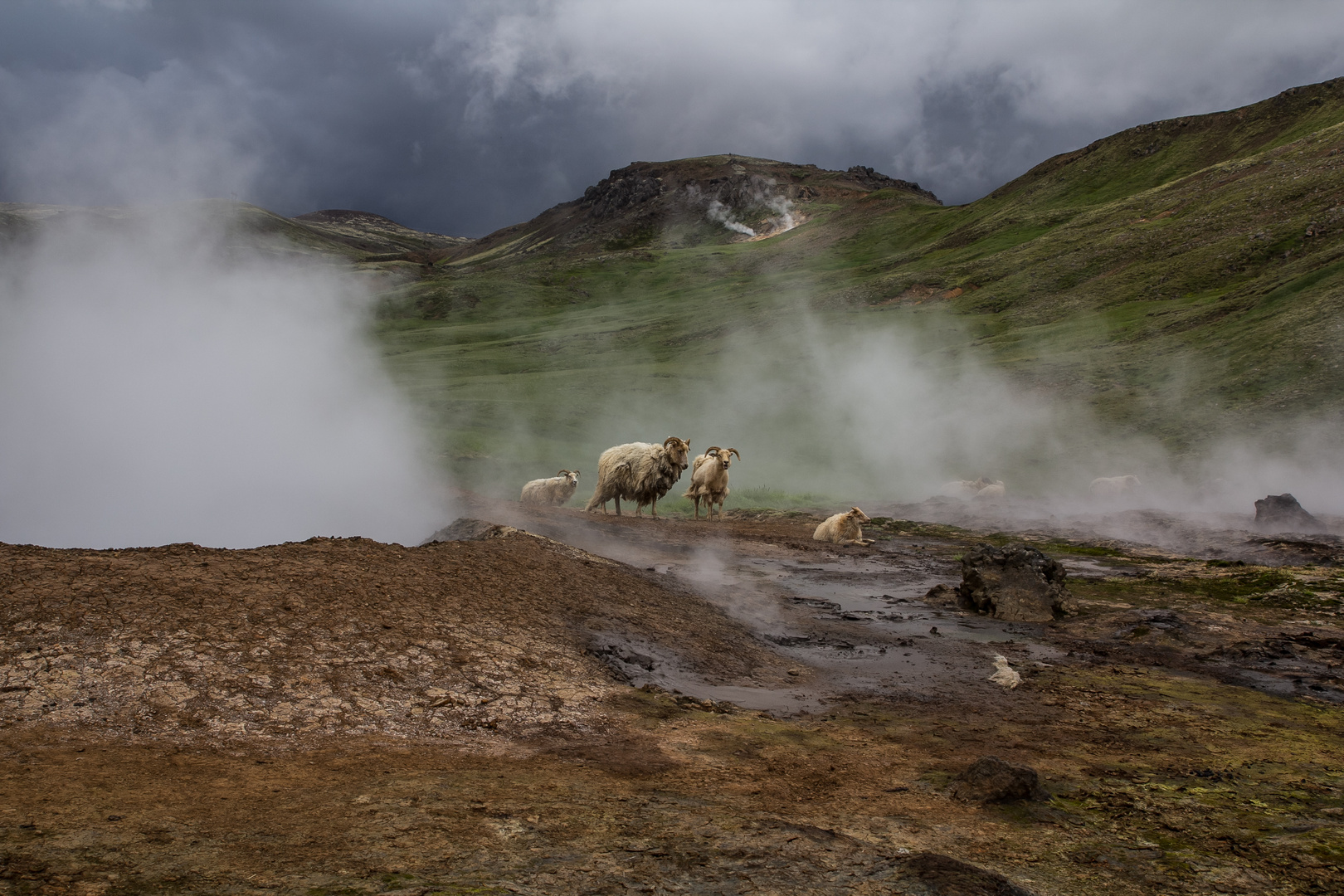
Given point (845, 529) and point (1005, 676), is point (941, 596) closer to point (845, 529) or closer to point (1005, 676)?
point (1005, 676)

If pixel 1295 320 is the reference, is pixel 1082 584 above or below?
below

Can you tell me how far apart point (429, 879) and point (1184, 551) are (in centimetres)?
1932

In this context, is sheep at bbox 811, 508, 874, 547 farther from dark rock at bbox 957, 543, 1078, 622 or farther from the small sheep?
the small sheep

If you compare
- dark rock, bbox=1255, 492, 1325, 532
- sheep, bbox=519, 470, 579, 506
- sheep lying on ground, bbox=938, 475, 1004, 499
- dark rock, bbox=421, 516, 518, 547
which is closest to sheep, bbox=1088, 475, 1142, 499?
sheep lying on ground, bbox=938, 475, 1004, 499

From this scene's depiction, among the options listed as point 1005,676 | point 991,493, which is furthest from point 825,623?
point 991,493

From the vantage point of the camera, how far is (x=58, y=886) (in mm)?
3635

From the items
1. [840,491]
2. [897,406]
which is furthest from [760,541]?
[897,406]

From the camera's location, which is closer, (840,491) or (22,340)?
(22,340)

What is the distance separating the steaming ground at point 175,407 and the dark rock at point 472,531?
1.87 meters

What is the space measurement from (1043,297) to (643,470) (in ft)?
149

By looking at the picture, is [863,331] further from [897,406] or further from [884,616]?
[884,616]

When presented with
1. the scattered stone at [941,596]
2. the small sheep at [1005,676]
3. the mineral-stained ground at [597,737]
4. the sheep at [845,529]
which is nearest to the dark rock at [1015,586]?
the scattered stone at [941,596]

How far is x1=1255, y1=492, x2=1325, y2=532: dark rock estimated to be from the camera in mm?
19344

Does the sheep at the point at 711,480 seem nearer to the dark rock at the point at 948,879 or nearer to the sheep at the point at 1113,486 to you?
the sheep at the point at 1113,486
